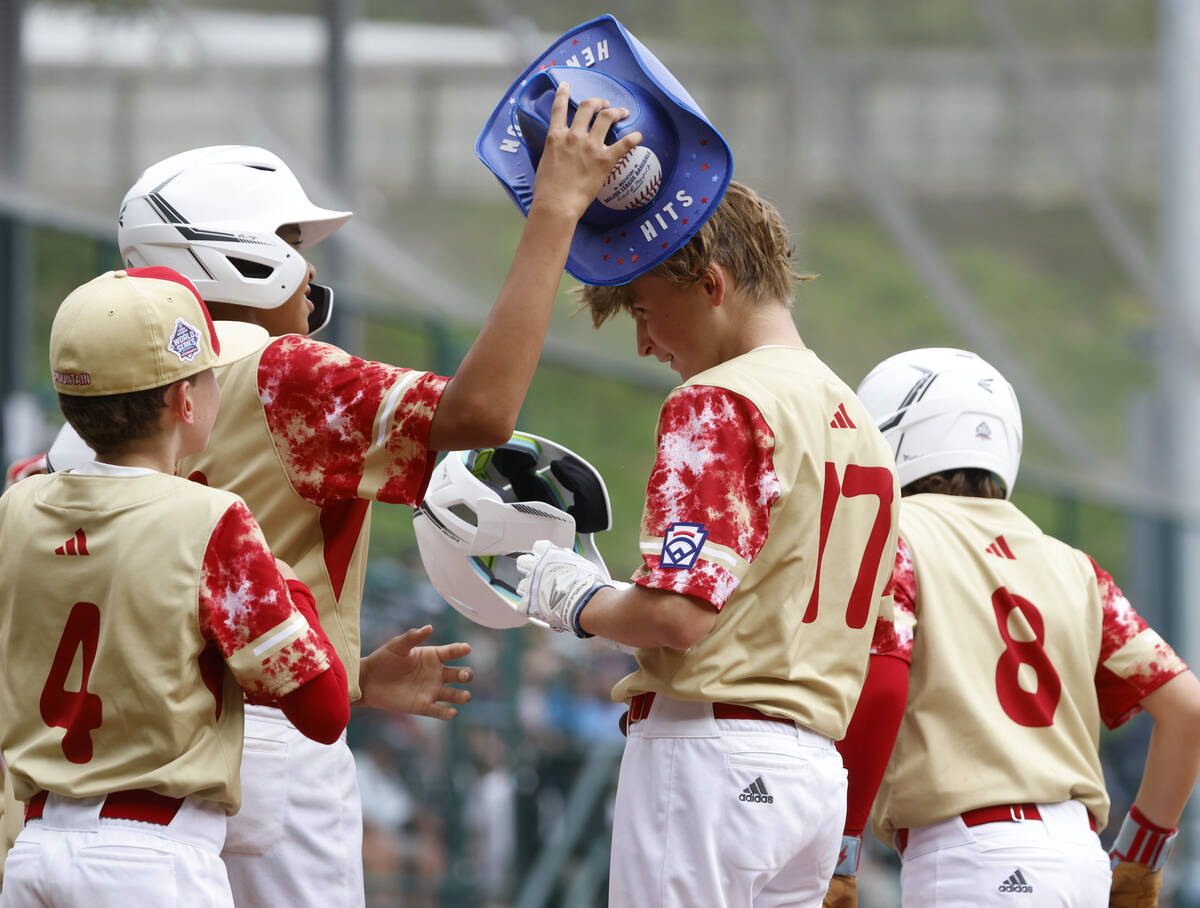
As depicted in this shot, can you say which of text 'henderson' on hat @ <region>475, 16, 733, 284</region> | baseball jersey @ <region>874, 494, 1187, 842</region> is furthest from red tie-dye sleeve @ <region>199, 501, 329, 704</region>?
baseball jersey @ <region>874, 494, 1187, 842</region>

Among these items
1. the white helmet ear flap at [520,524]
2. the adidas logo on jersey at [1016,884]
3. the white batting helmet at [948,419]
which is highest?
the white batting helmet at [948,419]

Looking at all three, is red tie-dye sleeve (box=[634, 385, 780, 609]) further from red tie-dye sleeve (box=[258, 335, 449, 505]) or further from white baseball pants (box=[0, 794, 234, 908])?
white baseball pants (box=[0, 794, 234, 908])

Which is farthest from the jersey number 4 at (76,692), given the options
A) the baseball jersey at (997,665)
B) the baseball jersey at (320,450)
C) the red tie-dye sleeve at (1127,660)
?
the red tie-dye sleeve at (1127,660)

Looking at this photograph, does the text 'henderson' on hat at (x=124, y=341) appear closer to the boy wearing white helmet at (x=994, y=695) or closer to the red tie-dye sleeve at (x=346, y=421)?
the red tie-dye sleeve at (x=346, y=421)

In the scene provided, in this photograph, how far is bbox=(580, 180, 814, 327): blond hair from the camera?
3.00m

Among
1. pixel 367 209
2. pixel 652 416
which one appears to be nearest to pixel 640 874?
pixel 367 209

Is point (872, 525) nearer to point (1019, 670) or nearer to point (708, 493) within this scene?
point (708, 493)

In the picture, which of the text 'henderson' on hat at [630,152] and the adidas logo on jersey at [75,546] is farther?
the text 'henderson' on hat at [630,152]

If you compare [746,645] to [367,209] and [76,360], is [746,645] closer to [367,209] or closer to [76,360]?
[76,360]

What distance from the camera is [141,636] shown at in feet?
8.53

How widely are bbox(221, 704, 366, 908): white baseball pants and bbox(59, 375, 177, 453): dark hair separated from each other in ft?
1.96

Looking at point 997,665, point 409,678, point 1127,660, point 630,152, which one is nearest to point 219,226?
point 630,152

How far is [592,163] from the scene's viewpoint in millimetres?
2762

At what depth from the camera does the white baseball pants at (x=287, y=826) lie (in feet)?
9.58
